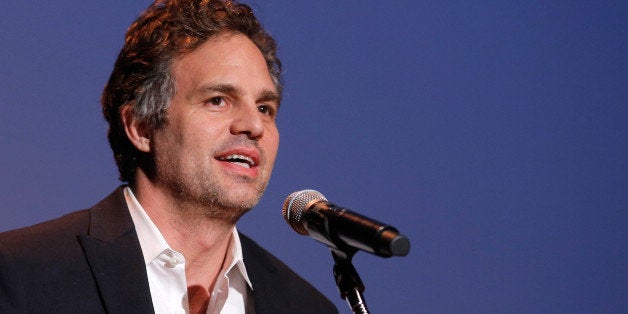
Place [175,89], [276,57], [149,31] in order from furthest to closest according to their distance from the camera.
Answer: [276,57], [149,31], [175,89]

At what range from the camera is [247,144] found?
2242 millimetres

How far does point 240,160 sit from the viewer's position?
227cm

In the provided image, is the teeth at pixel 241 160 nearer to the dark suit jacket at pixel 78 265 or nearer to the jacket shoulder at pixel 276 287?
the dark suit jacket at pixel 78 265

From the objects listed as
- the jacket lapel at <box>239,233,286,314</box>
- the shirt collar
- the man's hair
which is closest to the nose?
the man's hair

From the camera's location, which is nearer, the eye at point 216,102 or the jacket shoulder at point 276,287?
the eye at point 216,102

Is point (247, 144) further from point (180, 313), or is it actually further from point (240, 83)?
point (180, 313)

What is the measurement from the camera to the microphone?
1.41 m

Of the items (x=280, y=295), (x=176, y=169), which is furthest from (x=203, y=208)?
(x=280, y=295)

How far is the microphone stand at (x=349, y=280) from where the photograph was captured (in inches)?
64.1

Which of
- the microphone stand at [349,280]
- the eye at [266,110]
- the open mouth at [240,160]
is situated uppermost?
the eye at [266,110]

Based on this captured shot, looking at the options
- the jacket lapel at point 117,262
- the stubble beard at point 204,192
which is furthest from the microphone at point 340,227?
the jacket lapel at point 117,262

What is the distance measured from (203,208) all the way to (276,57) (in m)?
0.85

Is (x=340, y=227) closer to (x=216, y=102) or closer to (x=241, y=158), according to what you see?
(x=241, y=158)

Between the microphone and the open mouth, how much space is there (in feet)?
1.39
